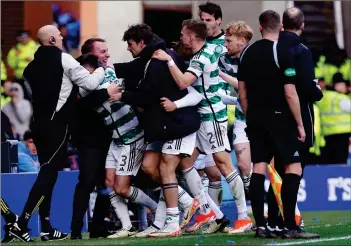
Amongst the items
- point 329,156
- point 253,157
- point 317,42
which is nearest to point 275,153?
point 253,157

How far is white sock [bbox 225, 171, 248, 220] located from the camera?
14.1 m

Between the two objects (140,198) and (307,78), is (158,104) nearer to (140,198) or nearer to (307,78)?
(140,198)

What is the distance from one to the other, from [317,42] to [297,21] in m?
14.5

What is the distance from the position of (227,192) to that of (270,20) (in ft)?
17.4

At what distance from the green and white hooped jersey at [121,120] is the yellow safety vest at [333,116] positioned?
28.8 ft

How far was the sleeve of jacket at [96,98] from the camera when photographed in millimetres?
13922

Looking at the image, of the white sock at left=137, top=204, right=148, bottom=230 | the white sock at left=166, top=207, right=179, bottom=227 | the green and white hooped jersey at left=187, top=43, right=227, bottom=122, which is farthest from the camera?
the white sock at left=137, top=204, right=148, bottom=230

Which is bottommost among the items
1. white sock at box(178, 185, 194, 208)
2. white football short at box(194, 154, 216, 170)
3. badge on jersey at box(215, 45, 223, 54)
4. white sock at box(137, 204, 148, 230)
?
white sock at box(137, 204, 148, 230)

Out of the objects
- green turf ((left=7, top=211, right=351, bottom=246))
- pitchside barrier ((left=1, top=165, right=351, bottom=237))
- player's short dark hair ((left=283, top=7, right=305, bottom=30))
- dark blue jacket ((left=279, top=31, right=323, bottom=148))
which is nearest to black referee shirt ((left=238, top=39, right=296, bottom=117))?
dark blue jacket ((left=279, top=31, right=323, bottom=148))

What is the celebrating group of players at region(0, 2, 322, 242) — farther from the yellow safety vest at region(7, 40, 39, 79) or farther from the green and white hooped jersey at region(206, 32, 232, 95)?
the yellow safety vest at region(7, 40, 39, 79)

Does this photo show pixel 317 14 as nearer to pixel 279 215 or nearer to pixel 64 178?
pixel 64 178

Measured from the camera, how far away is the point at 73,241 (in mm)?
13344

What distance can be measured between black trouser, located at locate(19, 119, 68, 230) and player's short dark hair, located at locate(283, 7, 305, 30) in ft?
8.55

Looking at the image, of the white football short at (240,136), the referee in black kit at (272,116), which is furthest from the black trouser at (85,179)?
the referee in black kit at (272,116)
